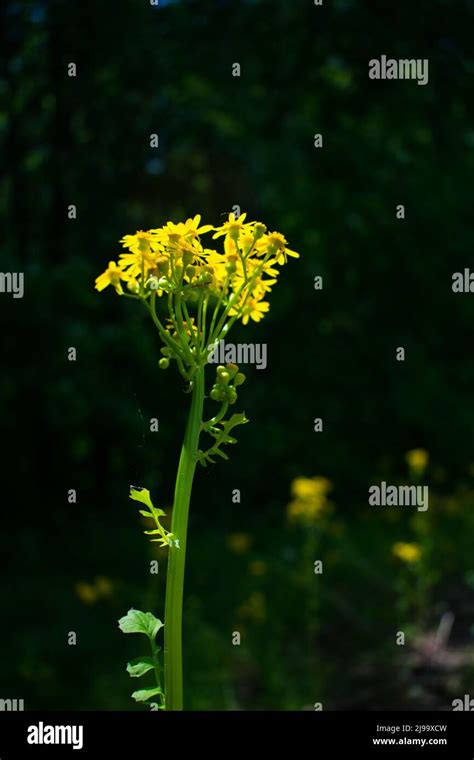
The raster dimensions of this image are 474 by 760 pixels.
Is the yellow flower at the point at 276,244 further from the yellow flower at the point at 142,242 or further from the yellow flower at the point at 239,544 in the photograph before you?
the yellow flower at the point at 239,544

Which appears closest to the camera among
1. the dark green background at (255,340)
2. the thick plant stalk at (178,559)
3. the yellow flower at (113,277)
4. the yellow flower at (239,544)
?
the thick plant stalk at (178,559)

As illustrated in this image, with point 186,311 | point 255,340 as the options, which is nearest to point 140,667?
point 186,311

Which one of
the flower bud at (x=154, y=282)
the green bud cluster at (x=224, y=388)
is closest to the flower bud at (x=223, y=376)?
the green bud cluster at (x=224, y=388)

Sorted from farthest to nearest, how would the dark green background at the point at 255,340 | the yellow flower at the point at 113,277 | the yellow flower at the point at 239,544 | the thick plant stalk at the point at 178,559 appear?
the yellow flower at the point at 239,544 → the dark green background at the point at 255,340 → the yellow flower at the point at 113,277 → the thick plant stalk at the point at 178,559

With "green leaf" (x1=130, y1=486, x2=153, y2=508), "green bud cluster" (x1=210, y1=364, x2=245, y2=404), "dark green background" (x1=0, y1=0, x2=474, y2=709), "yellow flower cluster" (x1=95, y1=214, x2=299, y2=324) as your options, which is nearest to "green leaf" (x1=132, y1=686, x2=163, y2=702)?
"green leaf" (x1=130, y1=486, x2=153, y2=508)

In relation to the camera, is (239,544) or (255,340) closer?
(239,544)

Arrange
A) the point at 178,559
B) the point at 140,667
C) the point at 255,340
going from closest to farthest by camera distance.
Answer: the point at 178,559 → the point at 140,667 → the point at 255,340

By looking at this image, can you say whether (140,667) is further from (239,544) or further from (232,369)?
(239,544)

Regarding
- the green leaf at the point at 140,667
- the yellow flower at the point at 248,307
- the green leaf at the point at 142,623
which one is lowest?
the green leaf at the point at 140,667
